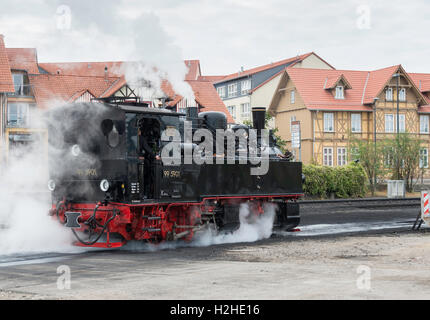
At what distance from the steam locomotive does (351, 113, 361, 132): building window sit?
1544 inches

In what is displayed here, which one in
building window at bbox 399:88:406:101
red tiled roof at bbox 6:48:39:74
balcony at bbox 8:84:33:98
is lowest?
balcony at bbox 8:84:33:98

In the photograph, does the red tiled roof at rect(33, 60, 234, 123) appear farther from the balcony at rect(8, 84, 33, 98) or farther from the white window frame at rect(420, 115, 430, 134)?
the white window frame at rect(420, 115, 430, 134)

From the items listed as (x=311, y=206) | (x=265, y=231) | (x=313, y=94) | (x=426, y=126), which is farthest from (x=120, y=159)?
(x=426, y=126)

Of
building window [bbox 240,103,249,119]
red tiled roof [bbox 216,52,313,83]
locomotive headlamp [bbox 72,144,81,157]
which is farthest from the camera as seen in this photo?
building window [bbox 240,103,249,119]

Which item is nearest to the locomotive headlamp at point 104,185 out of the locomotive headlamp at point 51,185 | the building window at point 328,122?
the locomotive headlamp at point 51,185

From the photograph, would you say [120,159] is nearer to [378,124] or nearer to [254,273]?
[254,273]

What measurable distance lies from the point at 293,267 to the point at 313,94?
42878 mm

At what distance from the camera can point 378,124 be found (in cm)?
5291

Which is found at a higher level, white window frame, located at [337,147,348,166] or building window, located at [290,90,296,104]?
building window, located at [290,90,296,104]

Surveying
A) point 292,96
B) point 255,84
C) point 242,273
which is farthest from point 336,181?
point 255,84

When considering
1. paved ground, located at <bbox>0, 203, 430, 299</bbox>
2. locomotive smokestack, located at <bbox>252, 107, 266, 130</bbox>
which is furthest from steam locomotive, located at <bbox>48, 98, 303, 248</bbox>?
locomotive smokestack, located at <bbox>252, 107, 266, 130</bbox>

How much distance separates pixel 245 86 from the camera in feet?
220

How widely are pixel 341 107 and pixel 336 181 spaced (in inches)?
754

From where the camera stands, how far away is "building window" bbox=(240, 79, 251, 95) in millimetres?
66438
